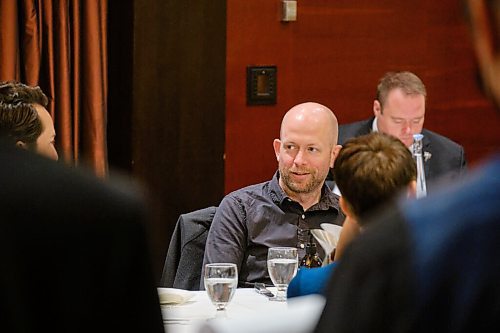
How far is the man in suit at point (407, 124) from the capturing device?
526 cm

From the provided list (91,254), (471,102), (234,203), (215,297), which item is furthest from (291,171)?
(91,254)

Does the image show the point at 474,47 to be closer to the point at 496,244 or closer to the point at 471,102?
the point at 496,244

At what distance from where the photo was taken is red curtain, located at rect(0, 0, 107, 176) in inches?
188

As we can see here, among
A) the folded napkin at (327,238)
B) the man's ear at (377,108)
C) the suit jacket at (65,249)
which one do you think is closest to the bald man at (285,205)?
the folded napkin at (327,238)

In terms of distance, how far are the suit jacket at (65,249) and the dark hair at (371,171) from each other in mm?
1482

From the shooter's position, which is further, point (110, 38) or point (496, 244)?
point (110, 38)

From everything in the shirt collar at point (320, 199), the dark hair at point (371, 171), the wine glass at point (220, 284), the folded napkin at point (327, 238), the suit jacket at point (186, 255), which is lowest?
the suit jacket at point (186, 255)

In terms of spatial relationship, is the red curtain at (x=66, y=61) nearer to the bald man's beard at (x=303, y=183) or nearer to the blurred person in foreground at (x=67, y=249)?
the bald man's beard at (x=303, y=183)

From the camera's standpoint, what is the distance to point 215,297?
287cm

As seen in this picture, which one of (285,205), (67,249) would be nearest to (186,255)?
(285,205)

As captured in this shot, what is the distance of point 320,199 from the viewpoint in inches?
157

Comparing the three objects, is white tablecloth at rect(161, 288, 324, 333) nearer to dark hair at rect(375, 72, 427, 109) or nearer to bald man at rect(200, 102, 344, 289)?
bald man at rect(200, 102, 344, 289)

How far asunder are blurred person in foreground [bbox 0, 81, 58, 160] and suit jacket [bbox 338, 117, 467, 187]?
1.86 m

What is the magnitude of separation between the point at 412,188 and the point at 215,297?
25.2 inches
